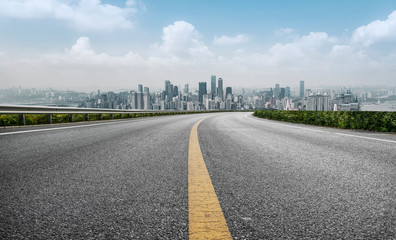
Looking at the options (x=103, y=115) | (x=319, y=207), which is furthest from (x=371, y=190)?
(x=103, y=115)

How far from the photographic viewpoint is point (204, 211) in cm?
165

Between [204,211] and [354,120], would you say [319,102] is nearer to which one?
[354,120]

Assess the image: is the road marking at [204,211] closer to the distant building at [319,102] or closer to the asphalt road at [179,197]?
the asphalt road at [179,197]

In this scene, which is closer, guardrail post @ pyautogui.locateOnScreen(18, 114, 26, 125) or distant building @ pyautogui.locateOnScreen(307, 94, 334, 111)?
guardrail post @ pyautogui.locateOnScreen(18, 114, 26, 125)

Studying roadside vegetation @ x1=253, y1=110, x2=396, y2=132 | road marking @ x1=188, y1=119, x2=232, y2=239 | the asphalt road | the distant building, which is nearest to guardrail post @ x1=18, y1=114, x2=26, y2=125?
the asphalt road

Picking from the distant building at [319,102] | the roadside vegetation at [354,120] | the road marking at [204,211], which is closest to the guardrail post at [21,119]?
the road marking at [204,211]

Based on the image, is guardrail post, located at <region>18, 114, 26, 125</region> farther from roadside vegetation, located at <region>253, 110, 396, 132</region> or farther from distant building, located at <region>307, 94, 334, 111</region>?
distant building, located at <region>307, 94, 334, 111</region>

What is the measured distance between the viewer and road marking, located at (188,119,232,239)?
4.46ft

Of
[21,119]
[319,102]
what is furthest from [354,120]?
[319,102]

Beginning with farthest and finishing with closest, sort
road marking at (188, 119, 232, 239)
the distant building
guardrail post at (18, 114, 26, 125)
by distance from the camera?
the distant building < guardrail post at (18, 114, 26, 125) < road marking at (188, 119, 232, 239)

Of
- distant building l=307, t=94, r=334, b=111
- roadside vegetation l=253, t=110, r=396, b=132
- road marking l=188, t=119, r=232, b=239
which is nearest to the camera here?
road marking l=188, t=119, r=232, b=239

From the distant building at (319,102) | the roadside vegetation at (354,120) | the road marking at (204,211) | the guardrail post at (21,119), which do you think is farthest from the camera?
the distant building at (319,102)

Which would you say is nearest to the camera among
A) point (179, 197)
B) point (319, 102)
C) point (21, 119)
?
point (179, 197)

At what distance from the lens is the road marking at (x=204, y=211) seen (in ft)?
4.46
